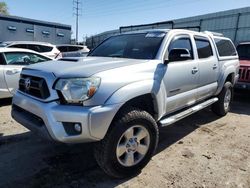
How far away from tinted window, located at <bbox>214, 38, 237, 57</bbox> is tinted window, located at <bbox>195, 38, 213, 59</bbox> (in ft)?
1.84

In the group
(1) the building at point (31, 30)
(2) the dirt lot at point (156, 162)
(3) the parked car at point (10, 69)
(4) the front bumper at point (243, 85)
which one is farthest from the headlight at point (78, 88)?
(1) the building at point (31, 30)

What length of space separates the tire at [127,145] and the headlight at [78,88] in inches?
19.2

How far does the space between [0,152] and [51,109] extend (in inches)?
65.3

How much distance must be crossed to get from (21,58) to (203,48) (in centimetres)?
466

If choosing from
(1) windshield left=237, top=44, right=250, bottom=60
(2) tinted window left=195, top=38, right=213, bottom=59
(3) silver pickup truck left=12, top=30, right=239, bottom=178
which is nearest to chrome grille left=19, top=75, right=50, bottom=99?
(3) silver pickup truck left=12, top=30, right=239, bottom=178

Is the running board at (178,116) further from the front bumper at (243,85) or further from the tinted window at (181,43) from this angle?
the front bumper at (243,85)

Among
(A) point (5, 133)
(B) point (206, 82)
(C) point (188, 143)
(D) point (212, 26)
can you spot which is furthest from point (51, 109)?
(D) point (212, 26)

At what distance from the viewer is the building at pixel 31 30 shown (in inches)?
1133

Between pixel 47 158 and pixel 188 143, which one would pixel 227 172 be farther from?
pixel 47 158

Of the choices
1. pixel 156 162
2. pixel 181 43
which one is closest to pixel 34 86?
pixel 156 162

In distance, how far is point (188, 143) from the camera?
14.4 ft

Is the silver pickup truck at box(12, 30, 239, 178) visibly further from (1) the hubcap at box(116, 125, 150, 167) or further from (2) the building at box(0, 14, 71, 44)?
(2) the building at box(0, 14, 71, 44)

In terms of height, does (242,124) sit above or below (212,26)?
below

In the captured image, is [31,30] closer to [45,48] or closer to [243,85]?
[45,48]
